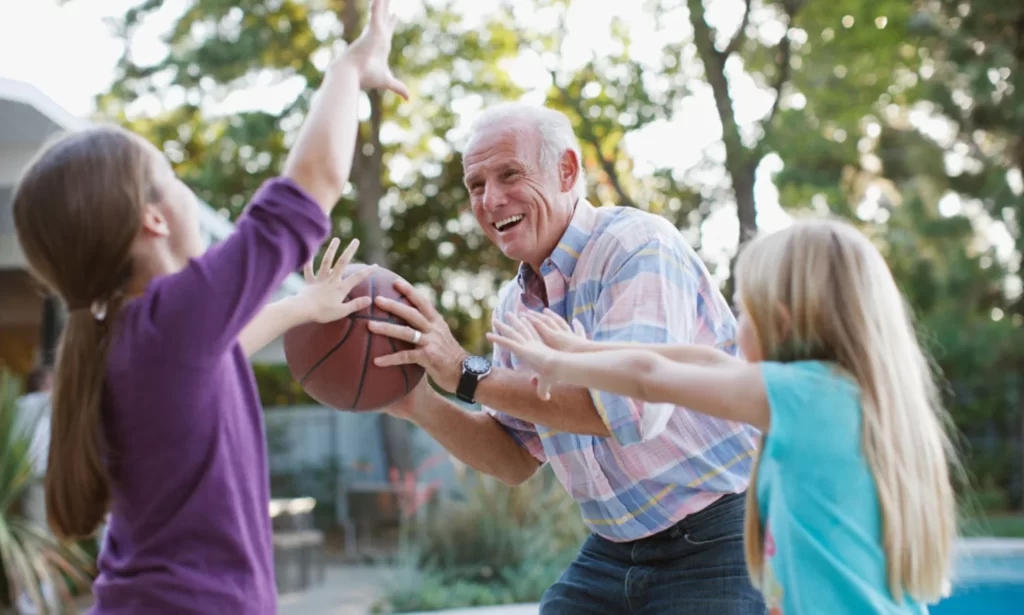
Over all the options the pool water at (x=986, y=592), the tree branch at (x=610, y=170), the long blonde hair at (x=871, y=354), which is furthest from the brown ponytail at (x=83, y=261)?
the tree branch at (x=610, y=170)

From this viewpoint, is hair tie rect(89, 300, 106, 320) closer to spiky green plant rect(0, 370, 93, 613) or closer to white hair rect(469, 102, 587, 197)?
white hair rect(469, 102, 587, 197)

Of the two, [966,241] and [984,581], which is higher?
[966,241]

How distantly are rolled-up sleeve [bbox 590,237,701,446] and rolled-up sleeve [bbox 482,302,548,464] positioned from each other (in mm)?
494

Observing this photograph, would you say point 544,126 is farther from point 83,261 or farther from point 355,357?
point 83,261

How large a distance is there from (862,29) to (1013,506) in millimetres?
7457

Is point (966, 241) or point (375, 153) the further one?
point (375, 153)

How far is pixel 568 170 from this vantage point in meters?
3.24

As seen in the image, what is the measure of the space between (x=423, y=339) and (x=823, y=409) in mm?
1150

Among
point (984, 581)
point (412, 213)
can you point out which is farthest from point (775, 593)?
point (412, 213)

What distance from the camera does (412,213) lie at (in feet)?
68.5

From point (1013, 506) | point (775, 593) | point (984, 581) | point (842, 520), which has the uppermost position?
point (842, 520)

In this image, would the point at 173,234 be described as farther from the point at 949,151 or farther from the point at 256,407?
the point at 949,151

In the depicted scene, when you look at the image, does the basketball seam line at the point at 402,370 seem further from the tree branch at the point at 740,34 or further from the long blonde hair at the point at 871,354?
the tree branch at the point at 740,34

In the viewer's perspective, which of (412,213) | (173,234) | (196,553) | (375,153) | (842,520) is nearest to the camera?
(196,553)
